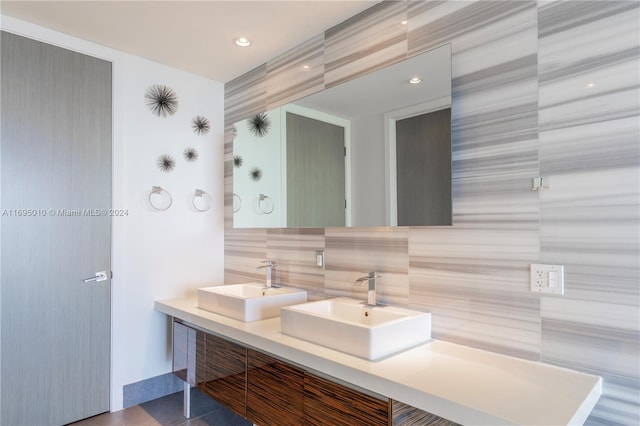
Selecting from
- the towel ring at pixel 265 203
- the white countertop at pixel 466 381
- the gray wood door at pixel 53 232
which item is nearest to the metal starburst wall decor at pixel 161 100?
the gray wood door at pixel 53 232

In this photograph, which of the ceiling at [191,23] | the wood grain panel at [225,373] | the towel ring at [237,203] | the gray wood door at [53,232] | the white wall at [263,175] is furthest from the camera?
the towel ring at [237,203]

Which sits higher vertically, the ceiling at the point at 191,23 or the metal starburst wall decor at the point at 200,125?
the ceiling at the point at 191,23

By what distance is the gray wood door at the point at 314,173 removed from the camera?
7.48 ft

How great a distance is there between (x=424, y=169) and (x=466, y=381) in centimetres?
97

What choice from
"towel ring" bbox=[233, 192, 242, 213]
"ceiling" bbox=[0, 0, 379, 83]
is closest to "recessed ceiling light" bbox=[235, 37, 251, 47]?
"ceiling" bbox=[0, 0, 379, 83]

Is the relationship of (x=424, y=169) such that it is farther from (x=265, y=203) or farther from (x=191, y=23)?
(x=191, y=23)

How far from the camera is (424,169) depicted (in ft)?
6.14

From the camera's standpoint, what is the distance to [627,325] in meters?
1.34

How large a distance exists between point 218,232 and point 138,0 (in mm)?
1808

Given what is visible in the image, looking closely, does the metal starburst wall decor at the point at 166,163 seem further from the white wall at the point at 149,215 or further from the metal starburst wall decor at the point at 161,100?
the metal starburst wall decor at the point at 161,100

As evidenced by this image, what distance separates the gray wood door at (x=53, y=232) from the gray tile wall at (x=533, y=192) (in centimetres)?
195

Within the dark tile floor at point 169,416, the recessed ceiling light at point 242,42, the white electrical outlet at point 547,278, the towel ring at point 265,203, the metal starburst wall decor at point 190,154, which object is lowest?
the dark tile floor at point 169,416

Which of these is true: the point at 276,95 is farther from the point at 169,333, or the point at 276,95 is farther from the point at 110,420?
the point at 110,420

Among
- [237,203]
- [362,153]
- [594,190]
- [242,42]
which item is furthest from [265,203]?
[594,190]
